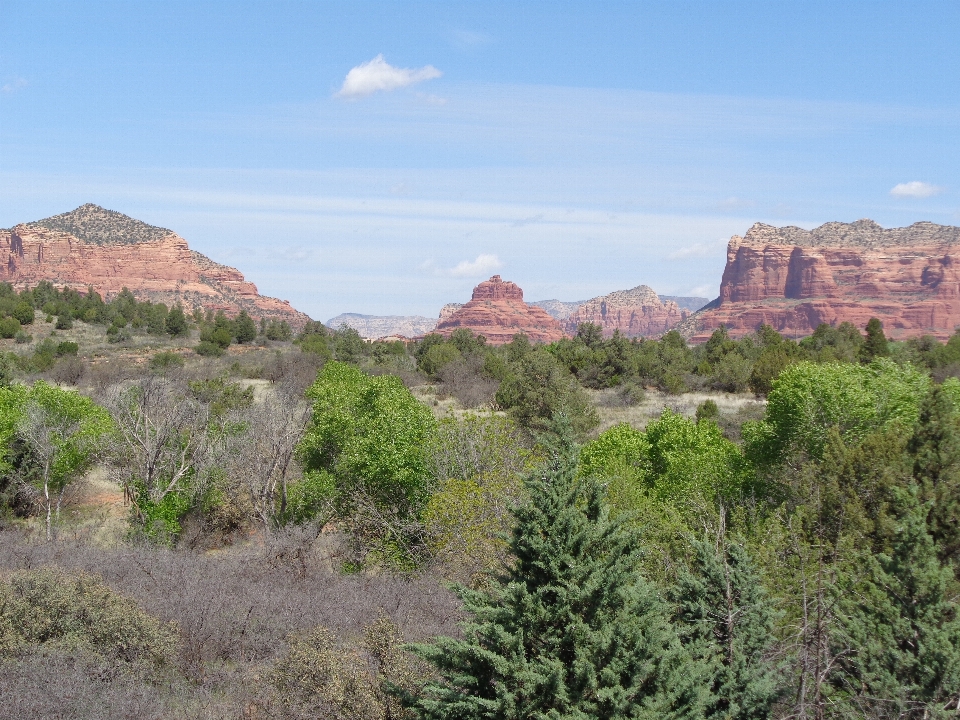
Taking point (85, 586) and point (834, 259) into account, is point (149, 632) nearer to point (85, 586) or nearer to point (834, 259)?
point (85, 586)

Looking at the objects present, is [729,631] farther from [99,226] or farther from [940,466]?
[99,226]

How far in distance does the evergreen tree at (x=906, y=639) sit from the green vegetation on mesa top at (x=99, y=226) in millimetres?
158140

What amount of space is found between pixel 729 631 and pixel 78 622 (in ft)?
43.3

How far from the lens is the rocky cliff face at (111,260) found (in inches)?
6029

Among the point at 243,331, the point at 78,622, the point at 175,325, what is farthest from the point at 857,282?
the point at 78,622

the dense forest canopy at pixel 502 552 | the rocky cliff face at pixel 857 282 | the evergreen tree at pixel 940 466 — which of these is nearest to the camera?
the dense forest canopy at pixel 502 552

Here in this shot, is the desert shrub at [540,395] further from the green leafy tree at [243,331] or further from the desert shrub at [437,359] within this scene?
Answer: the green leafy tree at [243,331]

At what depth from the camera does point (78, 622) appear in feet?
59.1

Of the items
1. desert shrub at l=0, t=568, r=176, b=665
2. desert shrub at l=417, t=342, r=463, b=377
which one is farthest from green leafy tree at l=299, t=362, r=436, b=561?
desert shrub at l=417, t=342, r=463, b=377

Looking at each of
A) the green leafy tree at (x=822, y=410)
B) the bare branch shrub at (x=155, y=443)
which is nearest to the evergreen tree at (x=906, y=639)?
the green leafy tree at (x=822, y=410)

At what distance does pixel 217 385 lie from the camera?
52.0 m

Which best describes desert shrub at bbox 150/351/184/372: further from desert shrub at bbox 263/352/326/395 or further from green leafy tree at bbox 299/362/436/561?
green leafy tree at bbox 299/362/436/561

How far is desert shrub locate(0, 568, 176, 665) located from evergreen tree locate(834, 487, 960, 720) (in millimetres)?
13124

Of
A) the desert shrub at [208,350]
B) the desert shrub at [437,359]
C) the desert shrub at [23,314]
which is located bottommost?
the desert shrub at [437,359]
